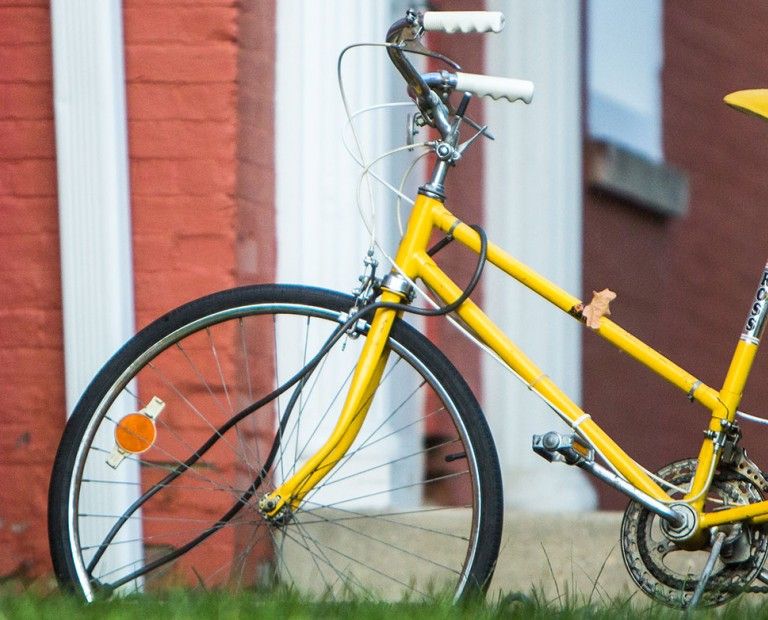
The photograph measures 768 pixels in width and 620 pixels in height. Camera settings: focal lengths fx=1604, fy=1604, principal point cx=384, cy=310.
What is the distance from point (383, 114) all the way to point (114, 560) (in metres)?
1.31

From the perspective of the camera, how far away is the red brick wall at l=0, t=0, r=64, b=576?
3822mm

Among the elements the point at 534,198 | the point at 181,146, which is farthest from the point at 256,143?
the point at 534,198

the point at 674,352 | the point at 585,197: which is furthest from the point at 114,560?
the point at 674,352

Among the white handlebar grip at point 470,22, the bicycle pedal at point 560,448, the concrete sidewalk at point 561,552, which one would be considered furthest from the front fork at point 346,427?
the concrete sidewalk at point 561,552

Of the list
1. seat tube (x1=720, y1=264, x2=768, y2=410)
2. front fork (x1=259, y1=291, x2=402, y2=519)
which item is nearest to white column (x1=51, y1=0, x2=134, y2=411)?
front fork (x1=259, y1=291, x2=402, y2=519)

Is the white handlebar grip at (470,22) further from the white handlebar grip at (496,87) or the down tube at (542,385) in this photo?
the down tube at (542,385)

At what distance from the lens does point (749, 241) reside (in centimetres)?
730

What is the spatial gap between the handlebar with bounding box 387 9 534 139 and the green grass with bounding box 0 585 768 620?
866 millimetres

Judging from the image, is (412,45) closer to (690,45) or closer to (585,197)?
(585,197)

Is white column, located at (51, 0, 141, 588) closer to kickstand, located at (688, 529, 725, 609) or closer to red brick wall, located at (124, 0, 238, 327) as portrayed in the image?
red brick wall, located at (124, 0, 238, 327)

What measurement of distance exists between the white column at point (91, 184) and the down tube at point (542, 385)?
A: 1.04 m

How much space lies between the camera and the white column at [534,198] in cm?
471

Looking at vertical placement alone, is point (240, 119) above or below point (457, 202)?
above

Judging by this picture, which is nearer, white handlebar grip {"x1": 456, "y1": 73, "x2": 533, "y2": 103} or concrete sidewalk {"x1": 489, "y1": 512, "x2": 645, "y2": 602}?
white handlebar grip {"x1": 456, "y1": 73, "x2": 533, "y2": 103}
